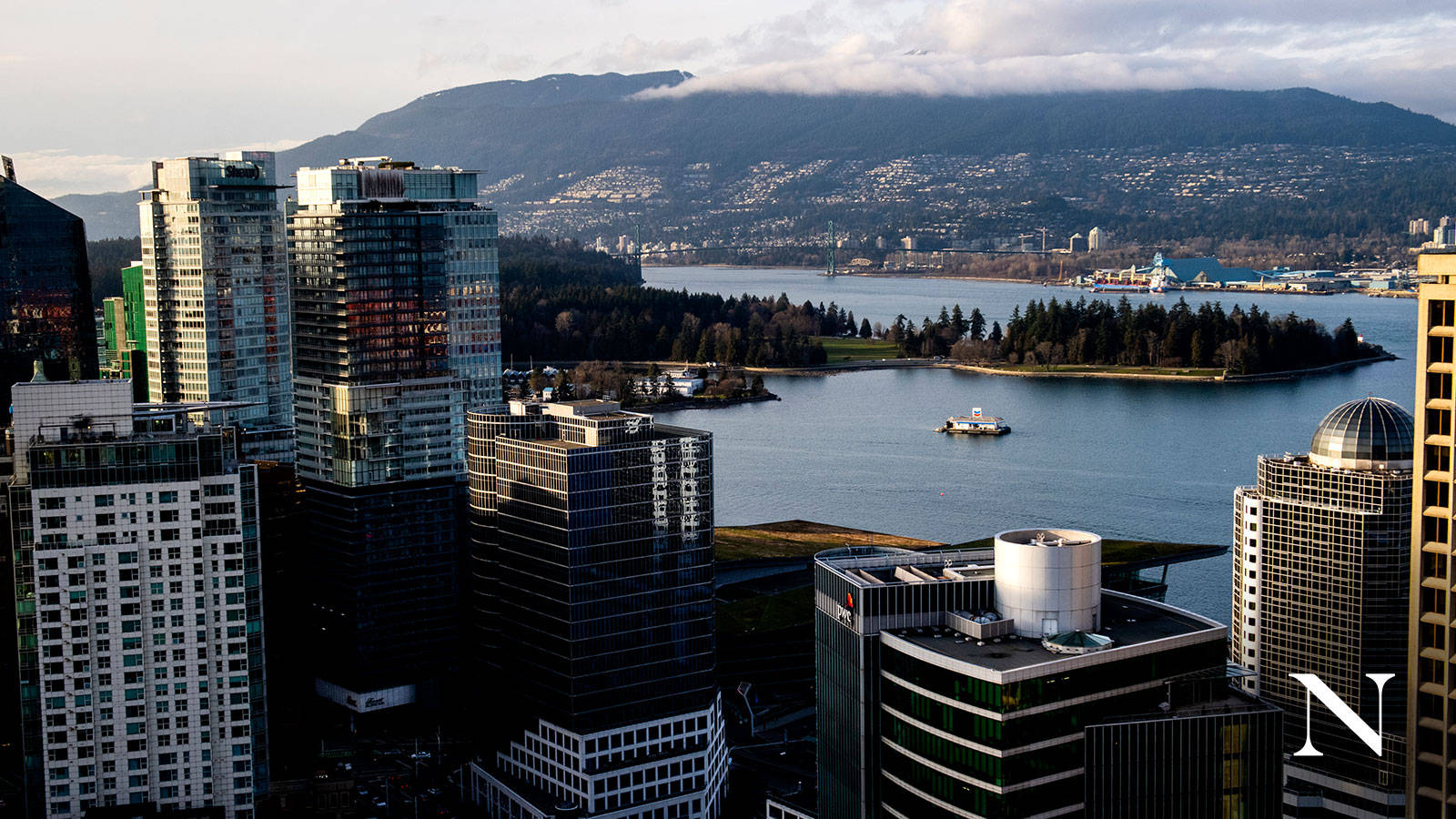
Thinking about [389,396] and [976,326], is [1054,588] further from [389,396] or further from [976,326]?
[976,326]

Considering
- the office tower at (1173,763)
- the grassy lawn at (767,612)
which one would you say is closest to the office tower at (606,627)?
the grassy lawn at (767,612)

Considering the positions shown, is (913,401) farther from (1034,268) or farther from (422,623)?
(1034,268)

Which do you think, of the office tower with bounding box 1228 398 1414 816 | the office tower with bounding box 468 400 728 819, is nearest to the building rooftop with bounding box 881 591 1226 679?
the office tower with bounding box 1228 398 1414 816

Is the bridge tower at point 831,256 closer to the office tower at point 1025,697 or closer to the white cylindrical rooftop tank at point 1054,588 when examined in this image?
Result: the office tower at point 1025,697

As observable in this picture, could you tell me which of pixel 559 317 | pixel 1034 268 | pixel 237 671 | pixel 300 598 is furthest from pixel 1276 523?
pixel 1034 268

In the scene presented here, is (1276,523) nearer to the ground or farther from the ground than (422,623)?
farther from the ground

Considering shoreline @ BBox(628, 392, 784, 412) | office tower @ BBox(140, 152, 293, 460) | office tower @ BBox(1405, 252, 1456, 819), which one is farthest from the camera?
shoreline @ BBox(628, 392, 784, 412)

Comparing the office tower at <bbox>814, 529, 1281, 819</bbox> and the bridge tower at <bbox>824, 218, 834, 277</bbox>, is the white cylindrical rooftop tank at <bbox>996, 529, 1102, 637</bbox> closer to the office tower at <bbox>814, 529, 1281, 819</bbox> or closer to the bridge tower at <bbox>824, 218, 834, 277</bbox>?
the office tower at <bbox>814, 529, 1281, 819</bbox>

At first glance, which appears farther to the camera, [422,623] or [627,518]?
[422,623]
